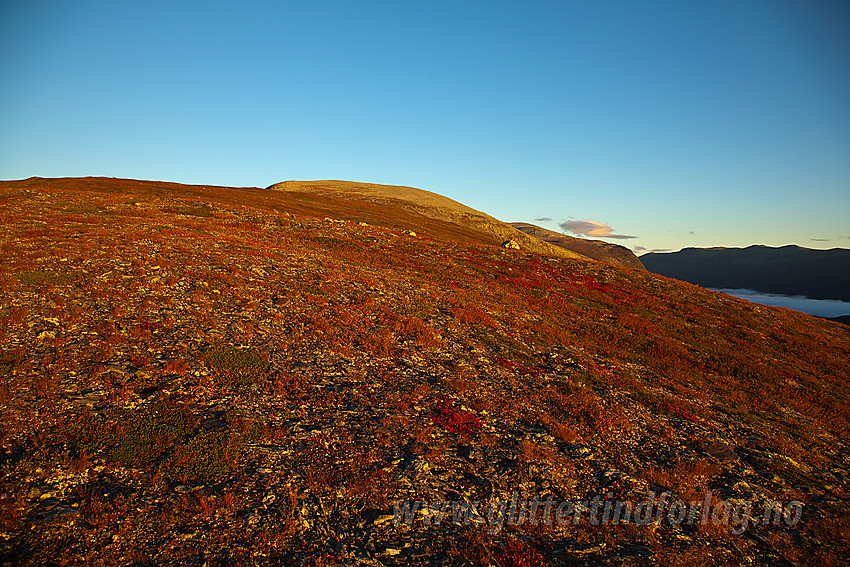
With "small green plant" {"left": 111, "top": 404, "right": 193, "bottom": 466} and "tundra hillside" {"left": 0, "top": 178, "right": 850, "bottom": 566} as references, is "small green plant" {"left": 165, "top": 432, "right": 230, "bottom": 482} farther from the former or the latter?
"small green plant" {"left": 111, "top": 404, "right": 193, "bottom": 466}

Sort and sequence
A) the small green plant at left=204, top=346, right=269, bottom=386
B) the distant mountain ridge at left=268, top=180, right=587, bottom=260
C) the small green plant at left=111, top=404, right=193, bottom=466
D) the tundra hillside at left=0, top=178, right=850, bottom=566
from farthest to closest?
1. the distant mountain ridge at left=268, top=180, right=587, bottom=260
2. the small green plant at left=204, top=346, right=269, bottom=386
3. the small green plant at left=111, top=404, right=193, bottom=466
4. the tundra hillside at left=0, top=178, right=850, bottom=566

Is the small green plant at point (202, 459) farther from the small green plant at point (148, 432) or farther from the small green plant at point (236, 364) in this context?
the small green plant at point (236, 364)

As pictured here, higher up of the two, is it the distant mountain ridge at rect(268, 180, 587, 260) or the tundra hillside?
the distant mountain ridge at rect(268, 180, 587, 260)

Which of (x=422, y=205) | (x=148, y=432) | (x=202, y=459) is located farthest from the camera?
(x=422, y=205)

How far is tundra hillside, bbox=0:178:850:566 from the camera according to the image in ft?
29.0

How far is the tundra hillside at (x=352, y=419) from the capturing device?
8844 mm

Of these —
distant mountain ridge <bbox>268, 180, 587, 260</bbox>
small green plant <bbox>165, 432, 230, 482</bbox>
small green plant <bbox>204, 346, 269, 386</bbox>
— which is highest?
distant mountain ridge <bbox>268, 180, 587, 260</bbox>

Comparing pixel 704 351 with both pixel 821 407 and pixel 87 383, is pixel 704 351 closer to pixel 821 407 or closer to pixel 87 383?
pixel 821 407

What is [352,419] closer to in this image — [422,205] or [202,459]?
[202,459]

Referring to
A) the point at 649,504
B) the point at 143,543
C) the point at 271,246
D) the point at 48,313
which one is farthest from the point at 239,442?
the point at 271,246

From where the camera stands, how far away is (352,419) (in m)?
13.4

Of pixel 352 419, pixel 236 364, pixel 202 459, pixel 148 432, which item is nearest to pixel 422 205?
pixel 236 364

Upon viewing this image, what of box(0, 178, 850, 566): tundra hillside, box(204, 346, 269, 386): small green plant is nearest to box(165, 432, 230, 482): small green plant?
box(0, 178, 850, 566): tundra hillside

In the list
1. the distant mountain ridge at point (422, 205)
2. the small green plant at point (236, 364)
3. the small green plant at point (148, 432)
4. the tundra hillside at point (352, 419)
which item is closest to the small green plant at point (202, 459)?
the tundra hillside at point (352, 419)
